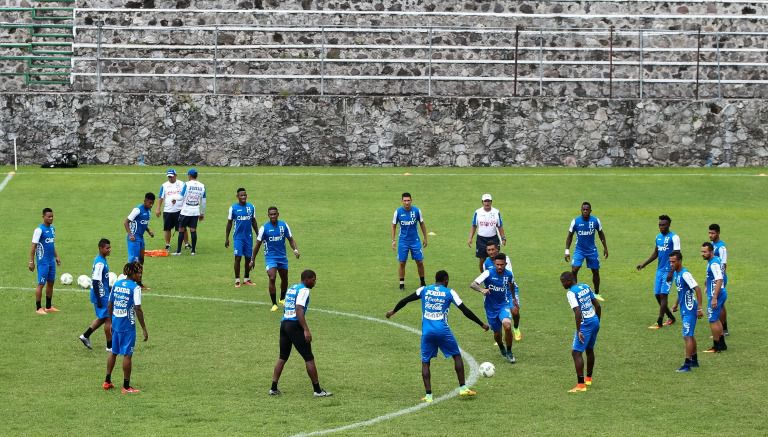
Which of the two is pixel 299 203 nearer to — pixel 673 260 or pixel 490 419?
pixel 673 260

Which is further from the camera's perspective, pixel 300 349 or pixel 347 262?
pixel 347 262

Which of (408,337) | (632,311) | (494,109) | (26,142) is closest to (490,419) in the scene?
(408,337)

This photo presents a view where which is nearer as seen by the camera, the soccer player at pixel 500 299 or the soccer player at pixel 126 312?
the soccer player at pixel 126 312

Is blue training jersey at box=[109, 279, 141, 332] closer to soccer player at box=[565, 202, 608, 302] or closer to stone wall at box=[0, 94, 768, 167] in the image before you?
soccer player at box=[565, 202, 608, 302]

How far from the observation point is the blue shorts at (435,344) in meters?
18.2

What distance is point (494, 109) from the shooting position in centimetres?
4266

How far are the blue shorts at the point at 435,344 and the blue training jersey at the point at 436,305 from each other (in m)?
0.06

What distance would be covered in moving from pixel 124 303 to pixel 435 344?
15.8 ft

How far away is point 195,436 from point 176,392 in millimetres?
2589

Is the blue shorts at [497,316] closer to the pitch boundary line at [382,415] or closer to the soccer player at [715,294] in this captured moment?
the pitch boundary line at [382,415]

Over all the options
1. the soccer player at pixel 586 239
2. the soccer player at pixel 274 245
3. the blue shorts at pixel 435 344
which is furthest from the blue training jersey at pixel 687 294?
the soccer player at pixel 274 245

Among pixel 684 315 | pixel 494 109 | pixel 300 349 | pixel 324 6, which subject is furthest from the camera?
pixel 324 6

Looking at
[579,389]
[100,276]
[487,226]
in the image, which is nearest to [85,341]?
[100,276]

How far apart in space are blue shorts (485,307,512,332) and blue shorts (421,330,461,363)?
266 centimetres
